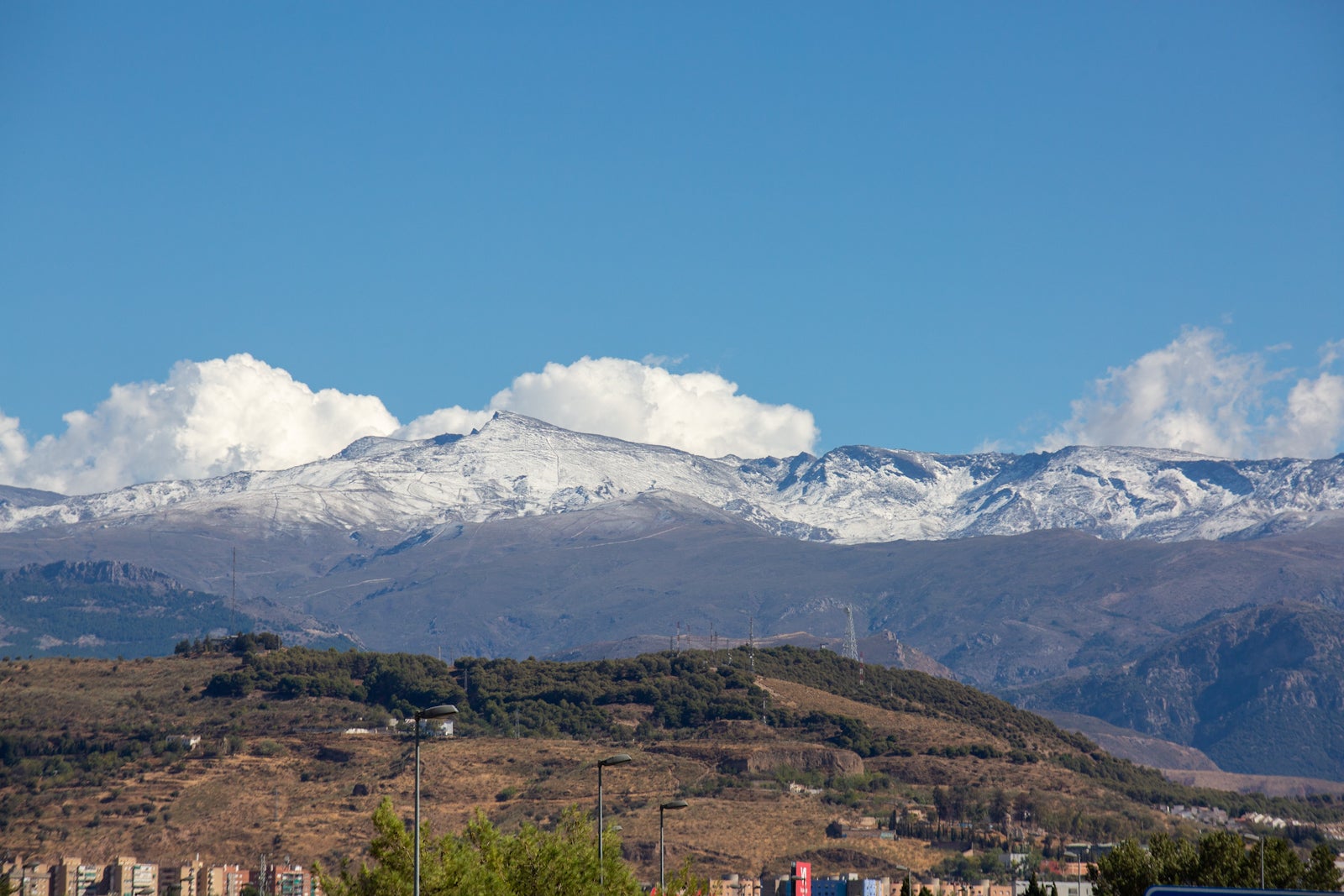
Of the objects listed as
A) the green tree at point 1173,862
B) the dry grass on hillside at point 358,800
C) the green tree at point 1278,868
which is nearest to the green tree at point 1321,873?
the green tree at point 1278,868

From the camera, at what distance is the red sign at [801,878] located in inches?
5743

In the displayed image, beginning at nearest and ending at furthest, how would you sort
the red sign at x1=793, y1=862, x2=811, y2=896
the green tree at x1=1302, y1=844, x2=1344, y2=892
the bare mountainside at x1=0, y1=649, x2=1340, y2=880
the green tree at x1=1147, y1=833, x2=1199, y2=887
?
the green tree at x1=1302, y1=844, x2=1344, y2=892
the green tree at x1=1147, y1=833, x2=1199, y2=887
the red sign at x1=793, y1=862, x2=811, y2=896
the bare mountainside at x1=0, y1=649, x2=1340, y2=880

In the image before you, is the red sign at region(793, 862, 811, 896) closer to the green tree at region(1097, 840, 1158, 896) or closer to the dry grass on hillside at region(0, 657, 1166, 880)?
the dry grass on hillside at region(0, 657, 1166, 880)

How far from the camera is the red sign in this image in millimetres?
145875

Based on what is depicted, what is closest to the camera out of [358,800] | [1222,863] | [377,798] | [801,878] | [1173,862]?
[1222,863]

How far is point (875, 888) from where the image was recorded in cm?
14912

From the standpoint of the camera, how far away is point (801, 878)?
150 m

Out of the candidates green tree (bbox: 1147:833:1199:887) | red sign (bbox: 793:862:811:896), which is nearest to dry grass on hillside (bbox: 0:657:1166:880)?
red sign (bbox: 793:862:811:896)

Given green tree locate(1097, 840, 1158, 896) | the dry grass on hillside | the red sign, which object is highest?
the dry grass on hillside

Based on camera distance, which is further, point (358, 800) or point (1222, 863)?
point (358, 800)

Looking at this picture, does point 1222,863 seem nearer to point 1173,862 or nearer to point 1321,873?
point 1173,862

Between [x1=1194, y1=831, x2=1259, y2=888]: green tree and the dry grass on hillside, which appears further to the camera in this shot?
the dry grass on hillside

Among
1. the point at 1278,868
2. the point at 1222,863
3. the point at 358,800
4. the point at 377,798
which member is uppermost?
the point at 377,798

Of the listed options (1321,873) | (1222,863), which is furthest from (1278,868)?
(1222,863)
